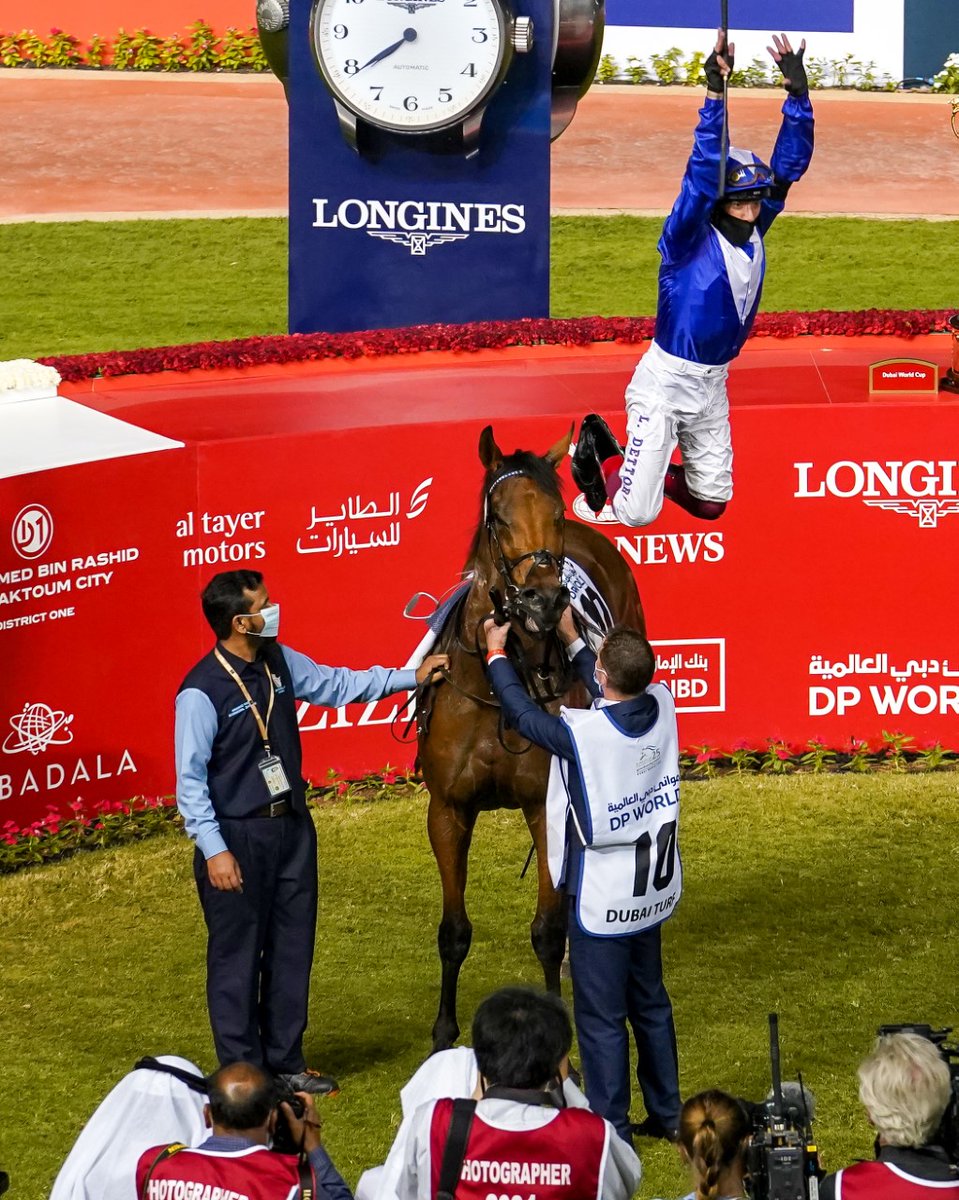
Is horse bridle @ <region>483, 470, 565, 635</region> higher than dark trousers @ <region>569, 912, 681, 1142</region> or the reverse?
higher

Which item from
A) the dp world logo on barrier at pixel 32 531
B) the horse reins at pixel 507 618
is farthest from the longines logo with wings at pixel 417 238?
the horse reins at pixel 507 618

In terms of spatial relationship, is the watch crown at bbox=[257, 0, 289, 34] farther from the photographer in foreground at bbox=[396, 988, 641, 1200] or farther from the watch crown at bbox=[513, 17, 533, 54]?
the photographer in foreground at bbox=[396, 988, 641, 1200]

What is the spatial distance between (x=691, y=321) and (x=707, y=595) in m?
3.17

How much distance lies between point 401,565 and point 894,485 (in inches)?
97.3

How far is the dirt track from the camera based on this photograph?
2058 centimetres

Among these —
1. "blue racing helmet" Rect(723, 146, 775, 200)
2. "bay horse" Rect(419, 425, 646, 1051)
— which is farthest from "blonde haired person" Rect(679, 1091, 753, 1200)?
"blue racing helmet" Rect(723, 146, 775, 200)

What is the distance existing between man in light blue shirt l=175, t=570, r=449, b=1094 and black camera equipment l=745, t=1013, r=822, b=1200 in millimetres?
2477

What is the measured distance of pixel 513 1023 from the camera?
4570mm

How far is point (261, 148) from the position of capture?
69.8 ft

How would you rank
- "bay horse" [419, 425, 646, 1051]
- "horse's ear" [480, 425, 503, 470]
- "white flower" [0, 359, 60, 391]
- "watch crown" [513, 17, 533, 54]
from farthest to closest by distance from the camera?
"white flower" [0, 359, 60, 391]
"watch crown" [513, 17, 533, 54]
"horse's ear" [480, 425, 503, 470]
"bay horse" [419, 425, 646, 1051]

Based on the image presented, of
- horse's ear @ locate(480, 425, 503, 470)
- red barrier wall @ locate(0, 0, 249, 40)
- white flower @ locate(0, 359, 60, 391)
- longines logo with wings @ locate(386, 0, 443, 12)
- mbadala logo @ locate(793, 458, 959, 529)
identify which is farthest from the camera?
red barrier wall @ locate(0, 0, 249, 40)

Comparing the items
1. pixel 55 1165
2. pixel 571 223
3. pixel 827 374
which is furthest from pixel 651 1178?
pixel 571 223

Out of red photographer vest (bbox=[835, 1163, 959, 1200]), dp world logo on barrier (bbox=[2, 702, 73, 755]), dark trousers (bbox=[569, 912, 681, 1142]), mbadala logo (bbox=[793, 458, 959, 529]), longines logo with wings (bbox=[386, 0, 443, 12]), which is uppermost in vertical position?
longines logo with wings (bbox=[386, 0, 443, 12])

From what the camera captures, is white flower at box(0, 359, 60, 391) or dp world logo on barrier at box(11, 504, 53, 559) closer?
dp world logo on barrier at box(11, 504, 53, 559)
